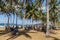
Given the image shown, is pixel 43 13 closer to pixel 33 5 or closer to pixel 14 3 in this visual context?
pixel 33 5

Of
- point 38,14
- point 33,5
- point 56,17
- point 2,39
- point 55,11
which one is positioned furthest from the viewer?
point 56,17

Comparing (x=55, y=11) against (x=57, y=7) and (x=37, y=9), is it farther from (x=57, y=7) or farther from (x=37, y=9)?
(x=37, y=9)

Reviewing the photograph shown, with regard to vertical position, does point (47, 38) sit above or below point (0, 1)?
below

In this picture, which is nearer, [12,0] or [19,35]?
[19,35]

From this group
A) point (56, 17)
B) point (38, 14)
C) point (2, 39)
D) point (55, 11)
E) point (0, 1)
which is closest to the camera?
point (2, 39)

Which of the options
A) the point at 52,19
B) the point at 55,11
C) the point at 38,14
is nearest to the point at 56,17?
the point at 52,19

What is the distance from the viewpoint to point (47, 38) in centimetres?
2600

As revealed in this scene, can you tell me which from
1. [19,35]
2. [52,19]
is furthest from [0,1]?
[52,19]

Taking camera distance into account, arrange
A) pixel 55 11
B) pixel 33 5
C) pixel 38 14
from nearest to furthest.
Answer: pixel 33 5, pixel 38 14, pixel 55 11

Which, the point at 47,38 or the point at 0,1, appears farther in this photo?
the point at 0,1

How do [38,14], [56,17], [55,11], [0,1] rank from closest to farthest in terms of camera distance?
1. [0,1]
2. [38,14]
3. [55,11]
4. [56,17]

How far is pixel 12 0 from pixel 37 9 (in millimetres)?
8267

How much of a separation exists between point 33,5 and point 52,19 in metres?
15.5

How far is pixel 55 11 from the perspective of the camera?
5034 cm
